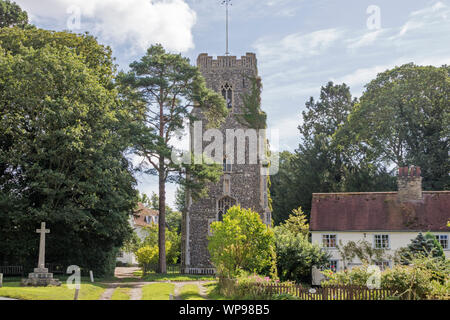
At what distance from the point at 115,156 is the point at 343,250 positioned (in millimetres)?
16927

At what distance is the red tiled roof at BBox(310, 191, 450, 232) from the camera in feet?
106

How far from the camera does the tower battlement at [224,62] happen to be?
133ft

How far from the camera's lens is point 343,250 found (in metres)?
32.1

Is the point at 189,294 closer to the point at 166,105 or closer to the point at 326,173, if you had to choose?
the point at 166,105

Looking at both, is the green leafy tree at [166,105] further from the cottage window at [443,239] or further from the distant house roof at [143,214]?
the distant house roof at [143,214]

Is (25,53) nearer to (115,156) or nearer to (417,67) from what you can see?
(115,156)

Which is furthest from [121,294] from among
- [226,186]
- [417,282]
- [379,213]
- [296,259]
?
[379,213]

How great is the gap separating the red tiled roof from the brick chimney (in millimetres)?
389

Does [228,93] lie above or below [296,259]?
above

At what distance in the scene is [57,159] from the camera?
88.2ft

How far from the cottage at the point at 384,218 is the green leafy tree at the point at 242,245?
951 cm

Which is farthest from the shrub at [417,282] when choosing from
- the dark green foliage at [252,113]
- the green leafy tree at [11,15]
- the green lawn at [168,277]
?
the green leafy tree at [11,15]

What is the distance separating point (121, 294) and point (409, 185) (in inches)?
917

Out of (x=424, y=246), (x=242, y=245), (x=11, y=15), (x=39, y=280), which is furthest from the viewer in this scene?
(x=11, y=15)
